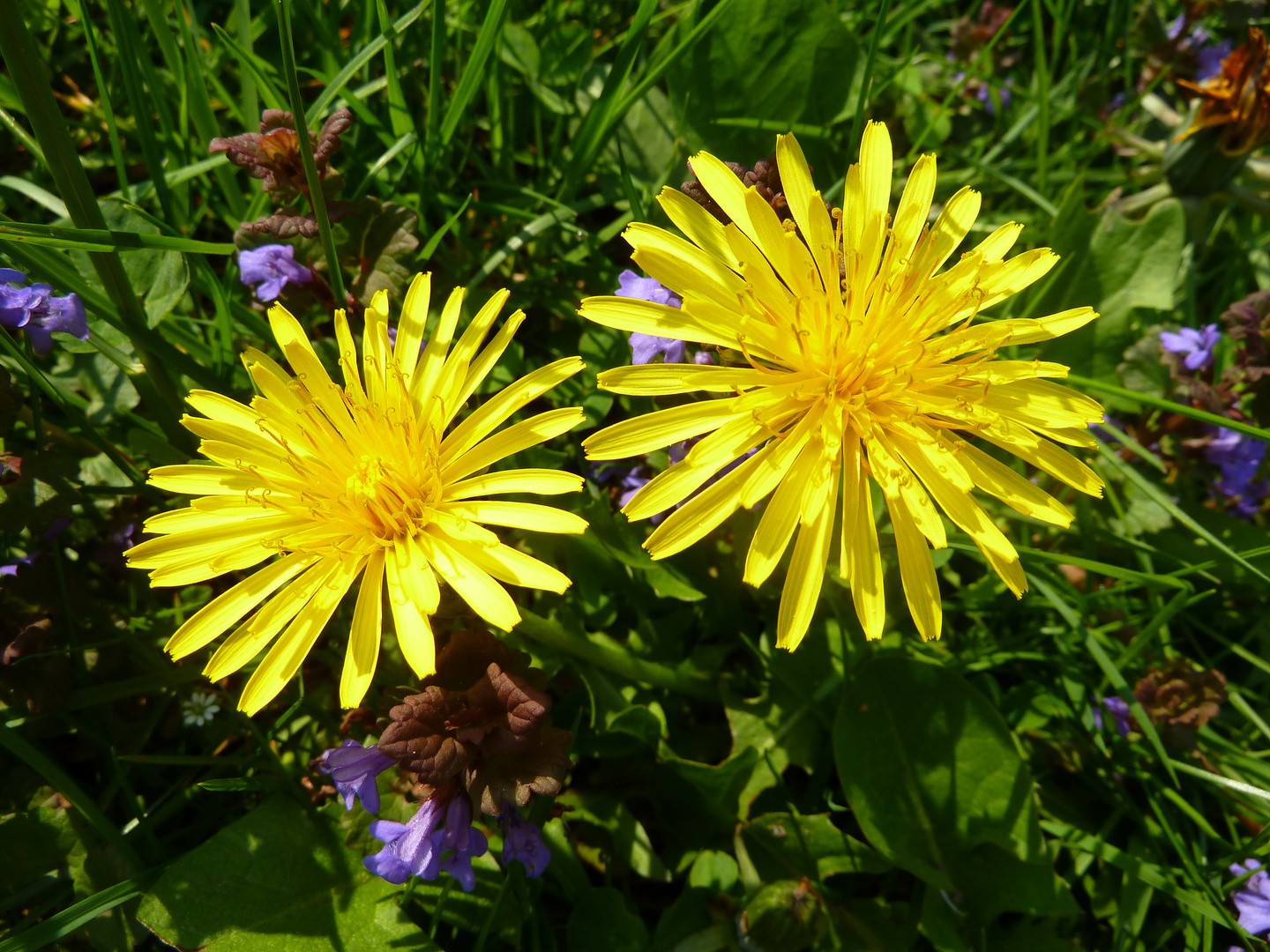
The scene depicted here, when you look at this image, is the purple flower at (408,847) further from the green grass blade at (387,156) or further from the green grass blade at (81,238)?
the green grass blade at (387,156)

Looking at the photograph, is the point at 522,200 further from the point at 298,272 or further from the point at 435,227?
the point at 298,272

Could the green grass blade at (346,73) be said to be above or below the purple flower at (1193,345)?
above

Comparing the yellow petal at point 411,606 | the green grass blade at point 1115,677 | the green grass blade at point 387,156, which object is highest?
the green grass blade at point 387,156

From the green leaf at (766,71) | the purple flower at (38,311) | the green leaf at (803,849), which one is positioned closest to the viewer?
the purple flower at (38,311)

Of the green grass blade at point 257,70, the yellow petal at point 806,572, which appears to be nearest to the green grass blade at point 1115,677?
the yellow petal at point 806,572

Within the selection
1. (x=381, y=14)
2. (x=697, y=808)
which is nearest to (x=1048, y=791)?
(x=697, y=808)

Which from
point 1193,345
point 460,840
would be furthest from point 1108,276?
point 460,840

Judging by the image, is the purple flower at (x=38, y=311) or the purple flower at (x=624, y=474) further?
the purple flower at (x=624, y=474)
